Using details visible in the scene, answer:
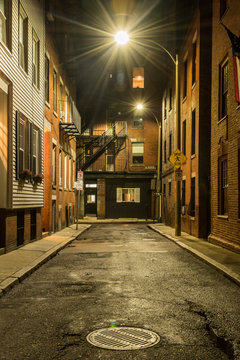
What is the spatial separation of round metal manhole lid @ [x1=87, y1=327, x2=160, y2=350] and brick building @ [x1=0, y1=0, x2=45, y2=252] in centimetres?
757

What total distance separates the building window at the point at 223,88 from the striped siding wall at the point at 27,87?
6990 mm

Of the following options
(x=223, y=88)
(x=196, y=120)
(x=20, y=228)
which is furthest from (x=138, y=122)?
(x=20, y=228)

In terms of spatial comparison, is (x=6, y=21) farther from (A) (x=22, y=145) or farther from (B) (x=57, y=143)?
(B) (x=57, y=143)

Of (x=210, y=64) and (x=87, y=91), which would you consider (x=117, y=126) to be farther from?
(x=210, y=64)

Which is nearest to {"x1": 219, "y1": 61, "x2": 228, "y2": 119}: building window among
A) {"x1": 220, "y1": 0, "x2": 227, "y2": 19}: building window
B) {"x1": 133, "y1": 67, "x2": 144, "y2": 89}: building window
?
{"x1": 220, "y1": 0, "x2": 227, "y2": 19}: building window

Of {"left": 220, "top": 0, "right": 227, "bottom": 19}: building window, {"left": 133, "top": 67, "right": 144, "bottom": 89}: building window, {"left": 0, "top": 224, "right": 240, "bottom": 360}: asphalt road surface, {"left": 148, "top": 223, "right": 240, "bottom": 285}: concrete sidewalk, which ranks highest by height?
{"left": 133, "top": 67, "right": 144, "bottom": 89}: building window

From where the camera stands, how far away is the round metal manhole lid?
15.0 ft

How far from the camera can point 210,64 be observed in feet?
60.2

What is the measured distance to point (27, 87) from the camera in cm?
1466

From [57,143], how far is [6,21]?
31.4 feet

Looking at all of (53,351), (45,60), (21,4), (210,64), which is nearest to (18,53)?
(21,4)

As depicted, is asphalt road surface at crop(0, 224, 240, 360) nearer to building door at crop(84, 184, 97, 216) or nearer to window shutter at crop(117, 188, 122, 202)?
window shutter at crop(117, 188, 122, 202)

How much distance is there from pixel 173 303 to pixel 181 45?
1951 centimetres

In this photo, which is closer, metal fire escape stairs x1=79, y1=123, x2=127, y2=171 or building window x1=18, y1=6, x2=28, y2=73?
building window x1=18, y1=6, x2=28, y2=73
